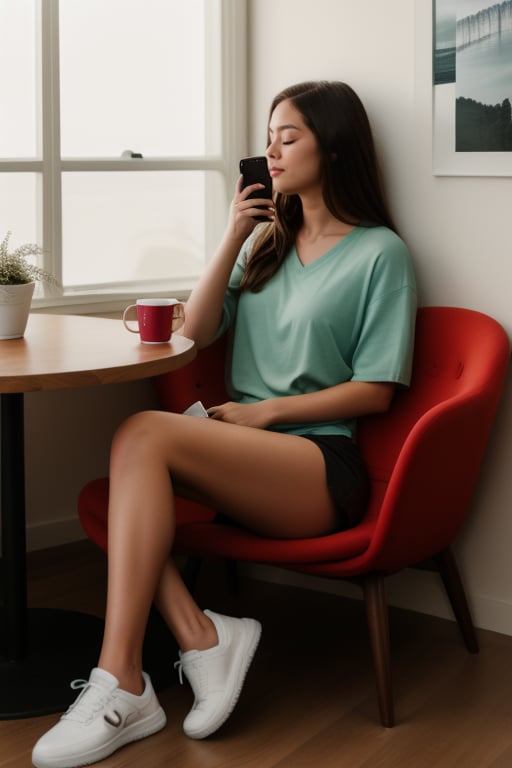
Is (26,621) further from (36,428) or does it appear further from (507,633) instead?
(507,633)

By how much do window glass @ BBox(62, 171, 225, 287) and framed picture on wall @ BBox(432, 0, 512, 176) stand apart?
852 millimetres

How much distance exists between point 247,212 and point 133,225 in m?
0.61

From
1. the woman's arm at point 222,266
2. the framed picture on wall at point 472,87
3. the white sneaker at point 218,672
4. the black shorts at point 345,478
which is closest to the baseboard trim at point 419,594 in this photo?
the black shorts at point 345,478

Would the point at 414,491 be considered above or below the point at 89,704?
above

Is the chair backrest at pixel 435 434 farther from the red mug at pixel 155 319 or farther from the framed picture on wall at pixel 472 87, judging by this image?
the red mug at pixel 155 319

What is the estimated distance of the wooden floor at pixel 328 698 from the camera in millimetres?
1938

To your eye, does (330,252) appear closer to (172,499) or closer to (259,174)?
(259,174)

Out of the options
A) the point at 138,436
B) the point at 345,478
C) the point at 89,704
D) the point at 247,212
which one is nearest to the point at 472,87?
the point at 247,212

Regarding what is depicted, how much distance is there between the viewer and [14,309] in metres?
2.13

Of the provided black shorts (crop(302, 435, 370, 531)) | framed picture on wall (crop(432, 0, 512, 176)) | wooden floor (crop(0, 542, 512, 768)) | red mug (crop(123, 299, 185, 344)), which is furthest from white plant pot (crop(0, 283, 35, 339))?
framed picture on wall (crop(432, 0, 512, 176))

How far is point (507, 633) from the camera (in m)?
2.49

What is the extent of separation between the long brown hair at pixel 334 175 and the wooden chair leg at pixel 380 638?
77 cm

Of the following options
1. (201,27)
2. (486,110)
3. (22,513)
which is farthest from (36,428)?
(486,110)

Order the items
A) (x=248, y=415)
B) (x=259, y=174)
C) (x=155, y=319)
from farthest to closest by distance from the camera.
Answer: (x=259, y=174) → (x=248, y=415) → (x=155, y=319)
